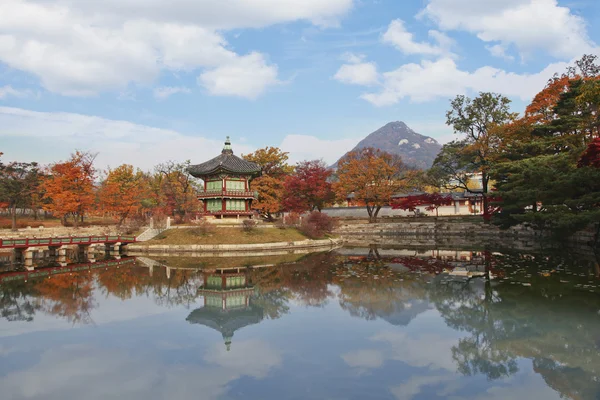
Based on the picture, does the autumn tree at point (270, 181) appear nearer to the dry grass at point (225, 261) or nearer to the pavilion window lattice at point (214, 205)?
the pavilion window lattice at point (214, 205)

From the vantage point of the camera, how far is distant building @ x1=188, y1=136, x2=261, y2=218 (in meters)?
41.3

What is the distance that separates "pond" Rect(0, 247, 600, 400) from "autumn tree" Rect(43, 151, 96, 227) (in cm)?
2217

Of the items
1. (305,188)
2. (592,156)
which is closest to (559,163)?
(592,156)

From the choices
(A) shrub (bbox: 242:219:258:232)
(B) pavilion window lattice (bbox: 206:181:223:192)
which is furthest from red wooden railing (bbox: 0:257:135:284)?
(B) pavilion window lattice (bbox: 206:181:223:192)

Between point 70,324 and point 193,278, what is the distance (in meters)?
8.78

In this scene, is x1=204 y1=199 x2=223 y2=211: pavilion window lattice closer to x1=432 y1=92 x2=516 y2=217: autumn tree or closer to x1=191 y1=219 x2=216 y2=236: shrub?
x1=191 y1=219 x2=216 y2=236: shrub

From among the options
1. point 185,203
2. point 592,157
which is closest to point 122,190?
point 185,203

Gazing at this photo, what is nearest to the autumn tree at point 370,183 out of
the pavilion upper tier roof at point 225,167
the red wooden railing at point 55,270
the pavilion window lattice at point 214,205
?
the pavilion upper tier roof at point 225,167

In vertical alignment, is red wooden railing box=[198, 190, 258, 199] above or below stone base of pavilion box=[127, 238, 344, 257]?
above

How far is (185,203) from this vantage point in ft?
179

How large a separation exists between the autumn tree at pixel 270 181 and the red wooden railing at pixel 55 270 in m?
21.0

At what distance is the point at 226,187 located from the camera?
42031 millimetres

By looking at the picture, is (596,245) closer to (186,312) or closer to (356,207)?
(186,312)

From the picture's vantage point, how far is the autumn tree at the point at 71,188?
40.8m
